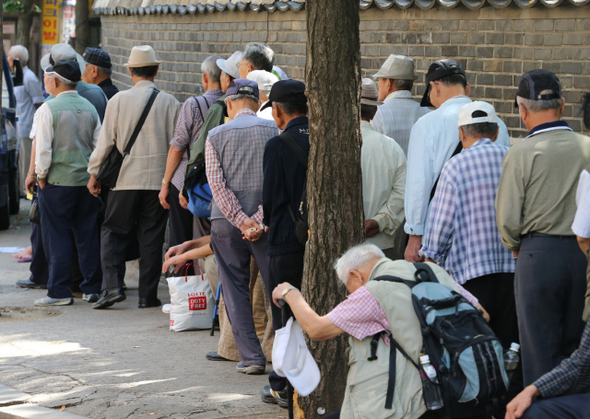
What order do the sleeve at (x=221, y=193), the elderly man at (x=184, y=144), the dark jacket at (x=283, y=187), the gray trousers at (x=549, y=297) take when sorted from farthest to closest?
the elderly man at (x=184, y=144), the sleeve at (x=221, y=193), the dark jacket at (x=283, y=187), the gray trousers at (x=549, y=297)

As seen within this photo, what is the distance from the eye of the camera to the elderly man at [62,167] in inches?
328

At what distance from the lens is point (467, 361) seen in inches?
145

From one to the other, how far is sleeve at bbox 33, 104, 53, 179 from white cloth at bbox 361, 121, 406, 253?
11.8 feet

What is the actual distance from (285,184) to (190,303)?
2.36 m

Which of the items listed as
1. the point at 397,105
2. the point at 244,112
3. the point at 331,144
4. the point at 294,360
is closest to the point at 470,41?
the point at 397,105

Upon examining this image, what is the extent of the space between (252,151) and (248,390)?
153cm

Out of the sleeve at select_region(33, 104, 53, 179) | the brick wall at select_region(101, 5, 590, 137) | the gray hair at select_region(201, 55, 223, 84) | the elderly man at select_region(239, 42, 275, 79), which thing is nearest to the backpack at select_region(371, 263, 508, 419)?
the brick wall at select_region(101, 5, 590, 137)

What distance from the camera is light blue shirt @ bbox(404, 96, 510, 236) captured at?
5422mm

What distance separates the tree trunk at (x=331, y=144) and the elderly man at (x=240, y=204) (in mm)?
1156

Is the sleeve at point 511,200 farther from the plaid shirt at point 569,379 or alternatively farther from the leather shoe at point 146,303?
the leather shoe at point 146,303

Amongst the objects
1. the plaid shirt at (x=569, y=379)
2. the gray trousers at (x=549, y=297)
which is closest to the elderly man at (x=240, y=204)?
the gray trousers at (x=549, y=297)

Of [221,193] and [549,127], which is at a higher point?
[549,127]

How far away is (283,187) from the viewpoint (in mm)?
5391

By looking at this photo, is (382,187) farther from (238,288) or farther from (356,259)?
(356,259)
